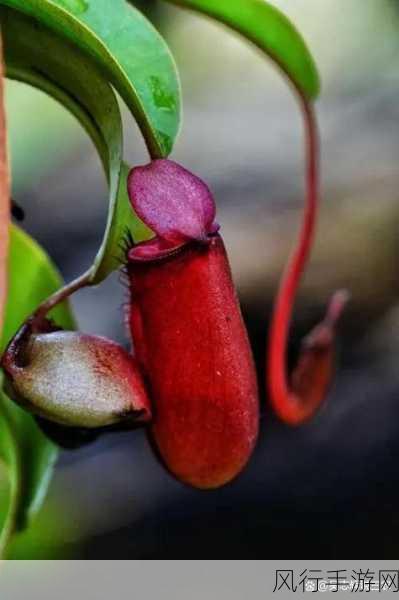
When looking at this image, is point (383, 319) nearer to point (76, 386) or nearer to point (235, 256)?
point (235, 256)

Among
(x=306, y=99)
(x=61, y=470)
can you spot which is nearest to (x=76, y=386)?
(x=306, y=99)

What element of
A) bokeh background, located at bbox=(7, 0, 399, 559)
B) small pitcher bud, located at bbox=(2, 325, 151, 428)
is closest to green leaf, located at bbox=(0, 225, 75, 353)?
small pitcher bud, located at bbox=(2, 325, 151, 428)

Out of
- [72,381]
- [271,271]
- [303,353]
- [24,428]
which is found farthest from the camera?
[271,271]

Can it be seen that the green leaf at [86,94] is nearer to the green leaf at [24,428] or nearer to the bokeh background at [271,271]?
the green leaf at [24,428]

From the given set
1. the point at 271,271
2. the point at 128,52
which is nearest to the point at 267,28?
the point at 128,52

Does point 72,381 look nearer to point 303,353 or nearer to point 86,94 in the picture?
point 86,94

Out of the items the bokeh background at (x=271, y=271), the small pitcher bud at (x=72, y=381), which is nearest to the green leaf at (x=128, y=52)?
the small pitcher bud at (x=72, y=381)
